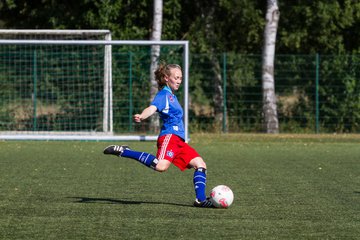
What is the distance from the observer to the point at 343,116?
91.7ft

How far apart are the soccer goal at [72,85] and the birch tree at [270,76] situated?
8.39 ft

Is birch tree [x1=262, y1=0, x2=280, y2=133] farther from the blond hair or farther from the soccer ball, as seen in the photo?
the soccer ball

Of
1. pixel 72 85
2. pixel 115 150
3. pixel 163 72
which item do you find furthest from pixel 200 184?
pixel 72 85

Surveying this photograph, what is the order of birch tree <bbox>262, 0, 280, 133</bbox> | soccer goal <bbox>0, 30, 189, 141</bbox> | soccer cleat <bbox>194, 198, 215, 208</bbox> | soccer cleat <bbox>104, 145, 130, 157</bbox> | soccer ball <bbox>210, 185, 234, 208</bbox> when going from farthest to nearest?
birch tree <bbox>262, 0, 280, 133</bbox> < soccer goal <bbox>0, 30, 189, 141</bbox> < soccer cleat <bbox>104, 145, 130, 157</bbox> < soccer cleat <bbox>194, 198, 215, 208</bbox> < soccer ball <bbox>210, 185, 234, 208</bbox>

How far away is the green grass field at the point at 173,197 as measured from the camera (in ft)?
28.0

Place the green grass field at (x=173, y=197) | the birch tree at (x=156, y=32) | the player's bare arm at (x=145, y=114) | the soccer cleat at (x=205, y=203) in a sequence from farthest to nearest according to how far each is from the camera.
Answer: the birch tree at (x=156, y=32)
the soccer cleat at (x=205, y=203)
the player's bare arm at (x=145, y=114)
the green grass field at (x=173, y=197)

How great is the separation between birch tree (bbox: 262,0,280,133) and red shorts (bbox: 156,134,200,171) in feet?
55.6

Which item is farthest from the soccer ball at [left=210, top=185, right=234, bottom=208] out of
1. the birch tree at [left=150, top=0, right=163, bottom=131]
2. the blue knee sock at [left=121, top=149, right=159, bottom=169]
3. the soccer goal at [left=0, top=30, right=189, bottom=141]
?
the birch tree at [left=150, top=0, right=163, bottom=131]

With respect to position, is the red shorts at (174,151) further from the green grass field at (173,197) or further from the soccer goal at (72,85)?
the soccer goal at (72,85)

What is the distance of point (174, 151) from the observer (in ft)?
34.7

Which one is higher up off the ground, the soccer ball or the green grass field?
the soccer ball

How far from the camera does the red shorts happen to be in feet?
34.7

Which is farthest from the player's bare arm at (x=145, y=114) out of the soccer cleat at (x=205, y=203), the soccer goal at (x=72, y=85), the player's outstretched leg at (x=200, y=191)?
the soccer goal at (x=72, y=85)

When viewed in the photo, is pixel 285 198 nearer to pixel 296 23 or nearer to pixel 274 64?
pixel 274 64
